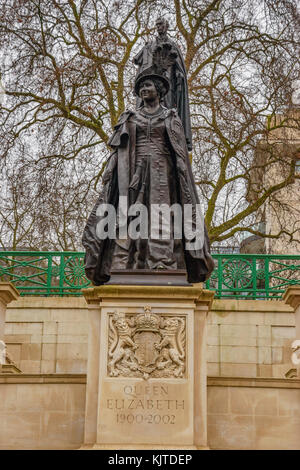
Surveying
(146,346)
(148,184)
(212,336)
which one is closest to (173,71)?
(148,184)

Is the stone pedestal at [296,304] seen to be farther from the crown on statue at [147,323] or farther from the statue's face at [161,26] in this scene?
the statue's face at [161,26]

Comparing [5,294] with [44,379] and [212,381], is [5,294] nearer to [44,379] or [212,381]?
[44,379]

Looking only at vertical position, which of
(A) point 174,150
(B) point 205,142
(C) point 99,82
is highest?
(C) point 99,82

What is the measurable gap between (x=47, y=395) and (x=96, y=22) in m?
13.1

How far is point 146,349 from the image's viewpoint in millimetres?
8781

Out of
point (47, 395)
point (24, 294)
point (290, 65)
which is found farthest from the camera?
point (290, 65)

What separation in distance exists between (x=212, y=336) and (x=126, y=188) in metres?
6.15

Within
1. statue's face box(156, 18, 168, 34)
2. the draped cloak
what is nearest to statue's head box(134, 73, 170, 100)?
the draped cloak

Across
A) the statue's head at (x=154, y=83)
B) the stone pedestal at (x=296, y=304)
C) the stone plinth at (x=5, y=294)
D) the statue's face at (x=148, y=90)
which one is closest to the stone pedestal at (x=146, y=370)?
the stone pedestal at (x=296, y=304)

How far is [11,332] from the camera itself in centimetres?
1527

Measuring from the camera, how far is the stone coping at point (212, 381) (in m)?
10.1

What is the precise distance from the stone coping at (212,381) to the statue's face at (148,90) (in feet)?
10.9
